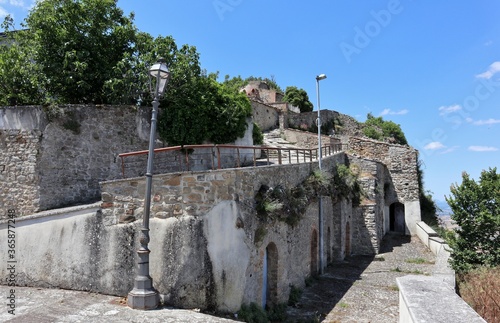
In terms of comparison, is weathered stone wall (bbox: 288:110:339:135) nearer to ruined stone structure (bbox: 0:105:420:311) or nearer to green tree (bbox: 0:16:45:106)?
ruined stone structure (bbox: 0:105:420:311)

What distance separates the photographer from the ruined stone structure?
24.4ft

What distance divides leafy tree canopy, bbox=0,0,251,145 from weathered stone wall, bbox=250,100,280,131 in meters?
16.7

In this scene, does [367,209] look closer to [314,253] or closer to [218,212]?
[314,253]

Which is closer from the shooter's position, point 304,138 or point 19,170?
point 19,170

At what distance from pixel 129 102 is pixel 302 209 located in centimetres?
783

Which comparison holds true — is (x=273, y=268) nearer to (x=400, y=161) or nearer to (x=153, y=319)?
(x=153, y=319)

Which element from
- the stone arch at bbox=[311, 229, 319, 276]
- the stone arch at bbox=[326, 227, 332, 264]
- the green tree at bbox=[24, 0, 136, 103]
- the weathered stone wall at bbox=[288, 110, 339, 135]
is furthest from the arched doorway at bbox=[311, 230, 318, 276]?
the weathered stone wall at bbox=[288, 110, 339, 135]

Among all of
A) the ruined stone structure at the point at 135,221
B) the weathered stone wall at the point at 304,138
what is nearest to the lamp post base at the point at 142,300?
the ruined stone structure at the point at 135,221

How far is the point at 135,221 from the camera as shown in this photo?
784 centimetres

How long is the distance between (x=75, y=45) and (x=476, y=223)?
15.1 m

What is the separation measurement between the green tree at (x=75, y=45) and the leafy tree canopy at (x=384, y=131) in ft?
114

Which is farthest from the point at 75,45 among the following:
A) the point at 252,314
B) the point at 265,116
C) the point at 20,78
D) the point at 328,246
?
the point at 265,116

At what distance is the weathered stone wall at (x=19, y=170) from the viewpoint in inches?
429

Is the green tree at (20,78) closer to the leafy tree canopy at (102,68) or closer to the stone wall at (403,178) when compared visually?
the leafy tree canopy at (102,68)
